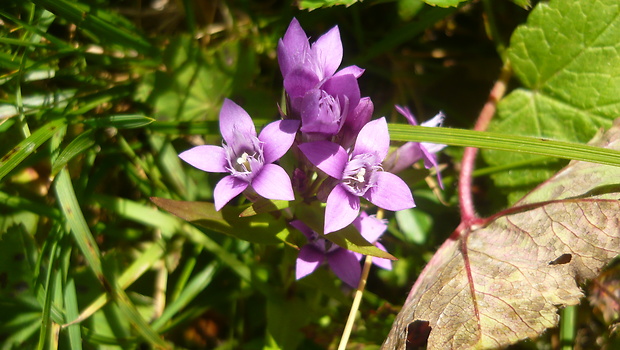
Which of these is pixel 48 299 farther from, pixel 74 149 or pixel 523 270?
pixel 523 270

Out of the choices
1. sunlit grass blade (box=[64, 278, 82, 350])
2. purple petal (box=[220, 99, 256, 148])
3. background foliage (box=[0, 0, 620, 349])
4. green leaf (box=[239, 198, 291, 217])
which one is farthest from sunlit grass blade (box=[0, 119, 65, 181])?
green leaf (box=[239, 198, 291, 217])

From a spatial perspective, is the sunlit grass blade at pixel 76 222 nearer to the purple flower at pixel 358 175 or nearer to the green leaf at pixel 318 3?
the purple flower at pixel 358 175

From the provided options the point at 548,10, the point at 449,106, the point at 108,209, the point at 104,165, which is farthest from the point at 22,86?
the point at 548,10

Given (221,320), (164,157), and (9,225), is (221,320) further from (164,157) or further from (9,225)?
(9,225)

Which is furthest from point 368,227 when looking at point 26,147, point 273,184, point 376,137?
point 26,147

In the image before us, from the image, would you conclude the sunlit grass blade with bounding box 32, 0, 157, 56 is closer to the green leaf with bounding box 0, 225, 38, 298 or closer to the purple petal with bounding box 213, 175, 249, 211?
the green leaf with bounding box 0, 225, 38, 298

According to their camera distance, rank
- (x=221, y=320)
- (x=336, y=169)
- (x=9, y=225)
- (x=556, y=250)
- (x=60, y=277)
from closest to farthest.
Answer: (x=336, y=169) → (x=556, y=250) → (x=60, y=277) → (x=9, y=225) → (x=221, y=320)
